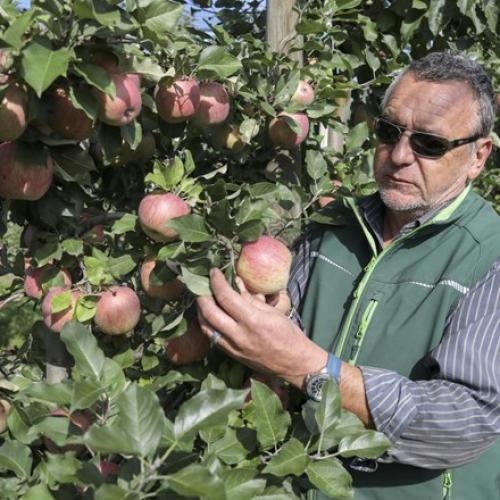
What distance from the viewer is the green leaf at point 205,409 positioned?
2.90 ft

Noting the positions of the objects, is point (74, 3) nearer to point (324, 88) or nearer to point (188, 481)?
point (188, 481)

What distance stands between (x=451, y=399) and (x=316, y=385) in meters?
0.24

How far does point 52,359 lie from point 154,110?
518 millimetres

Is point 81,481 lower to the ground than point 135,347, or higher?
higher

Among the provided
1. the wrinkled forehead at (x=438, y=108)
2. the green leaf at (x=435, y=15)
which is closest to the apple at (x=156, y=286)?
the wrinkled forehead at (x=438, y=108)

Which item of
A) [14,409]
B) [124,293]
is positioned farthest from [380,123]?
[14,409]

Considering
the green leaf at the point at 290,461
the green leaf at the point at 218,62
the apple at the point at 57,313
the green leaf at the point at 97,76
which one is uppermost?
the green leaf at the point at 97,76

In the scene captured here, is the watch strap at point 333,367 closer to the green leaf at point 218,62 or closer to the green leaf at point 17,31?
the green leaf at point 218,62

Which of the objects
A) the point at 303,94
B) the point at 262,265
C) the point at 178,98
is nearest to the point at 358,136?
the point at 303,94

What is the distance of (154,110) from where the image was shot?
4.45ft

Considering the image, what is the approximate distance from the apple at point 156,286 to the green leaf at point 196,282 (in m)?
0.09

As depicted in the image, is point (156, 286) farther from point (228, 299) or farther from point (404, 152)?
point (404, 152)

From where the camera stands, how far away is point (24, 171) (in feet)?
3.82

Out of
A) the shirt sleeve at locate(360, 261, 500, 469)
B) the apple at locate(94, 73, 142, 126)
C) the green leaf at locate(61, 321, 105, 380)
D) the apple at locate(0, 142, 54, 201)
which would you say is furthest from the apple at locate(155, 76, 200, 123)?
the shirt sleeve at locate(360, 261, 500, 469)
